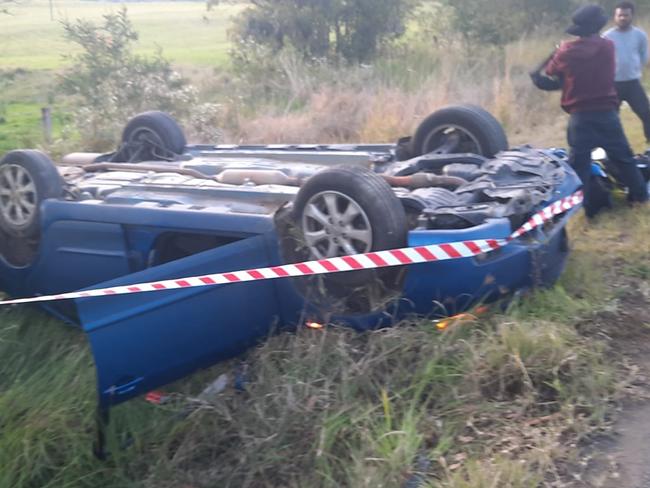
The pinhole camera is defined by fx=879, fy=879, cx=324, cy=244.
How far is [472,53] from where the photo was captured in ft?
55.5

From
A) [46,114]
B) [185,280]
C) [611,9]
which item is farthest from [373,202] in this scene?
[611,9]

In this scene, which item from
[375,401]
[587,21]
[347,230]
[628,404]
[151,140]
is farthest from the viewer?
[151,140]

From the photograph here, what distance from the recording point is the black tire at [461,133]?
5.58 m

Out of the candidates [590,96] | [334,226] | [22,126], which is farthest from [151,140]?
[22,126]

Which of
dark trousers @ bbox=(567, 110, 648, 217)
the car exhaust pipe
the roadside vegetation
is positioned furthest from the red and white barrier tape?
dark trousers @ bbox=(567, 110, 648, 217)

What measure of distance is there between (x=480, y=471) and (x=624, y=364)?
1.24 m

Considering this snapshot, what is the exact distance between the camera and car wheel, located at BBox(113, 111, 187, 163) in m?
6.79

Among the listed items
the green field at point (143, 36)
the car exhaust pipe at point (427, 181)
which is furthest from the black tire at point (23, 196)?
the green field at point (143, 36)

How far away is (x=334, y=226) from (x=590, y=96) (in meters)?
3.06

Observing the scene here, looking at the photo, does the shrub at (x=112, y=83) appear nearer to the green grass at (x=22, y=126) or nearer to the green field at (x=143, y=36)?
the green grass at (x=22, y=126)

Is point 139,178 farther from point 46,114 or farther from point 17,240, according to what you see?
point 46,114

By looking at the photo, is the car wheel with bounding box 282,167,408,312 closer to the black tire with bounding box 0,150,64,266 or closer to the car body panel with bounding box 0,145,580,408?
the car body panel with bounding box 0,145,580,408

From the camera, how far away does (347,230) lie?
13.9 ft

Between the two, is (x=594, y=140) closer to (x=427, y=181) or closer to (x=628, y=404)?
(x=427, y=181)
